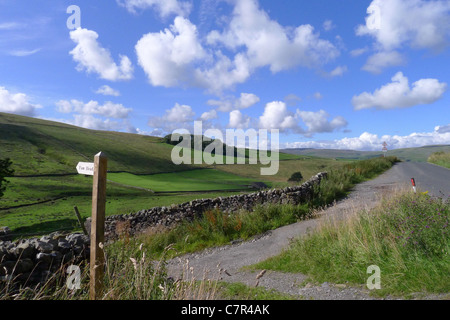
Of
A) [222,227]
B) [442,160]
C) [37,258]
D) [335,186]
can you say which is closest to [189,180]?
[442,160]

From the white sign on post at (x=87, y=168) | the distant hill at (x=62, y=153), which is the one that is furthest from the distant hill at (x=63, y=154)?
the white sign on post at (x=87, y=168)

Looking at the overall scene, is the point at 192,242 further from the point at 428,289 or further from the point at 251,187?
the point at 251,187

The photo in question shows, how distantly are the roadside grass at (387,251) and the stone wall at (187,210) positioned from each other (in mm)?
5422

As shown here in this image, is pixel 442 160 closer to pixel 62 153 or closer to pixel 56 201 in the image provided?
pixel 56 201

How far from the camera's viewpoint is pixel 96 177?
4.53 metres

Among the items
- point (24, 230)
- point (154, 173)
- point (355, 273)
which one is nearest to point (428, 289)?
point (355, 273)

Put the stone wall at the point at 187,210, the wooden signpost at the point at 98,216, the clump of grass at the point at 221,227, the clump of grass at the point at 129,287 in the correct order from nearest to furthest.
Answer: the clump of grass at the point at 129,287 < the wooden signpost at the point at 98,216 < the clump of grass at the point at 221,227 < the stone wall at the point at 187,210

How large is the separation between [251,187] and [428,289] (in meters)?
49.4

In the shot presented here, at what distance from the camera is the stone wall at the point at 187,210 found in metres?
13.1

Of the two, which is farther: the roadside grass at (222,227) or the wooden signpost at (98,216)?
the roadside grass at (222,227)

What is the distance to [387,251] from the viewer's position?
20.0 ft

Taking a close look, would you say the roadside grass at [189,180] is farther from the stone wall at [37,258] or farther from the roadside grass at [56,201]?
the stone wall at [37,258]

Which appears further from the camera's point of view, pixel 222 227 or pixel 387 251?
pixel 222 227

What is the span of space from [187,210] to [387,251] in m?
8.68
